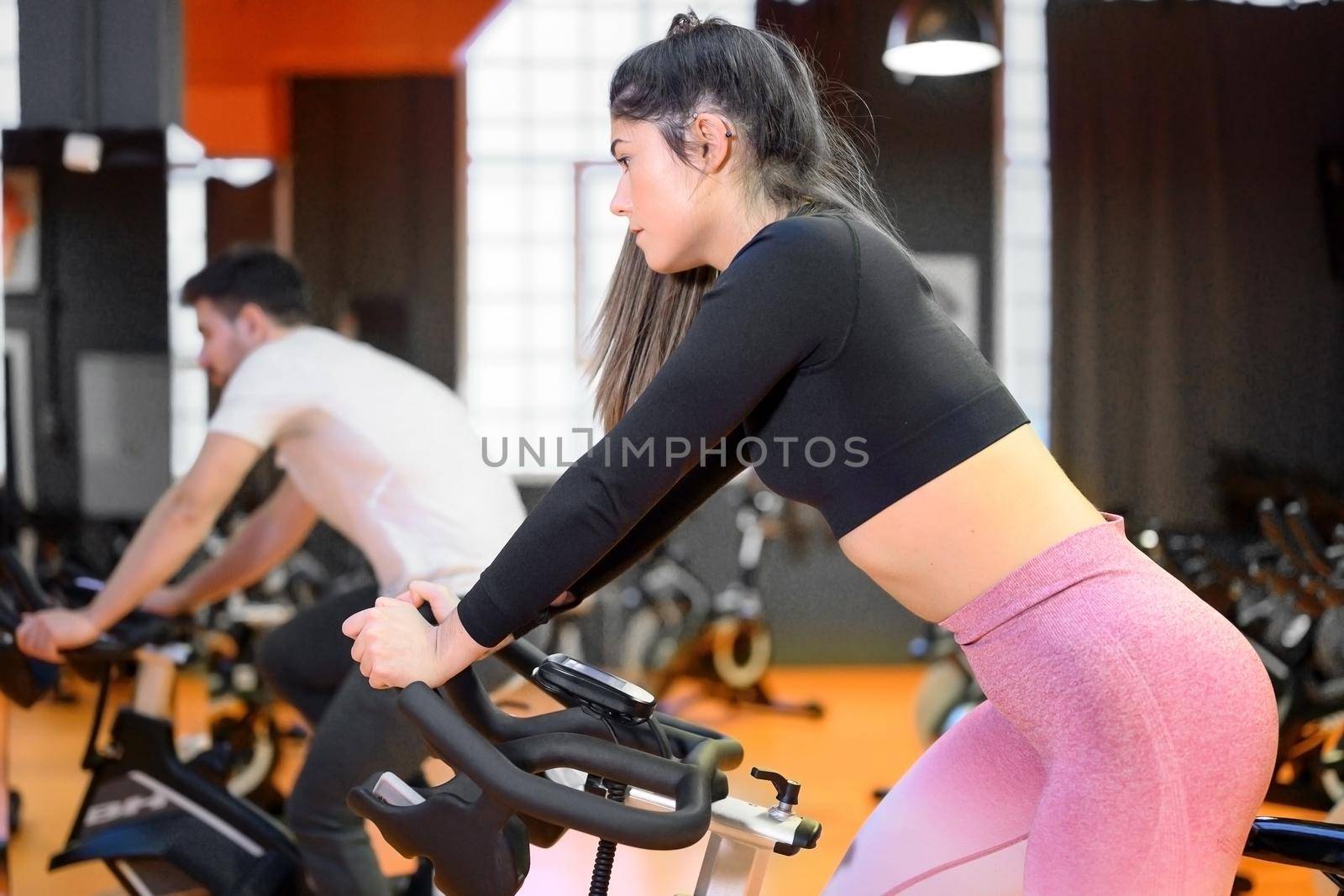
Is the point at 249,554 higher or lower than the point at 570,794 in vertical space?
lower

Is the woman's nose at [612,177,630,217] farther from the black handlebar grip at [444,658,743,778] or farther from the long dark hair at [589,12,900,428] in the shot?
the black handlebar grip at [444,658,743,778]

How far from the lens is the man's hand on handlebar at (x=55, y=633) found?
246 centimetres

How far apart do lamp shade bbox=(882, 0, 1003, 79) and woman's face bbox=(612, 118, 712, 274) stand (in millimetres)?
3827

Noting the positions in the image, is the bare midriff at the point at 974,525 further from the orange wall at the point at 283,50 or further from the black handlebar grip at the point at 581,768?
the orange wall at the point at 283,50

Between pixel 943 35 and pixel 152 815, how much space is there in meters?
3.73

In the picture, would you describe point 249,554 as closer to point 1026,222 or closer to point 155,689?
point 155,689

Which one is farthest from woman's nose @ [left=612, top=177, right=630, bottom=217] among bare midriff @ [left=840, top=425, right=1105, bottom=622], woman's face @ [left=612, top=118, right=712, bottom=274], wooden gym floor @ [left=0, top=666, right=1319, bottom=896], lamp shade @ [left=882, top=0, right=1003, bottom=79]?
lamp shade @ [left=882, top=0, right=1003, bottom=79]

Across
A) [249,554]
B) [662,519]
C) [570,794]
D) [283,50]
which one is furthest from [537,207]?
[570,794]

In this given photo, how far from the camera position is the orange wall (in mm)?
4953

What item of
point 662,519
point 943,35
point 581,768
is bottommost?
point 581,768

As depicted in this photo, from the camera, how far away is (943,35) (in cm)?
468

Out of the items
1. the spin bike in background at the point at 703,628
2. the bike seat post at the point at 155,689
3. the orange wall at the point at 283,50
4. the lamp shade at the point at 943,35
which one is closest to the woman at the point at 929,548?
the bike seat post at the point at 155,689

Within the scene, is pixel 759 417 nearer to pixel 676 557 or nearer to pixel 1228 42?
pixel 676 557

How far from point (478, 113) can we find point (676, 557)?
88.2 inches
